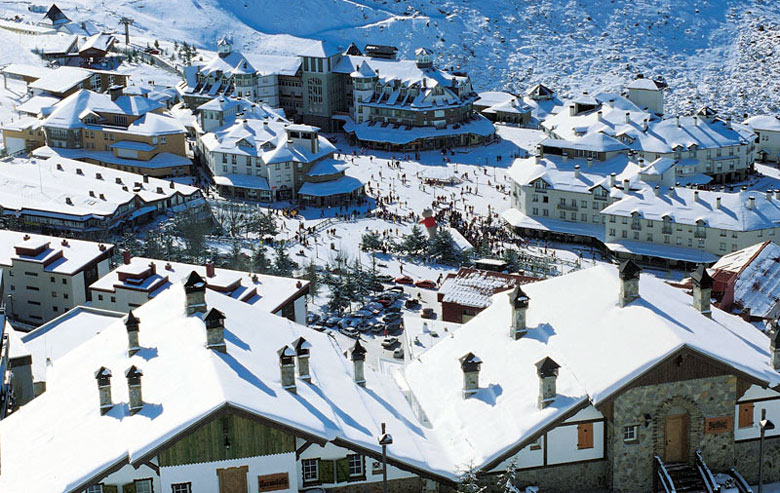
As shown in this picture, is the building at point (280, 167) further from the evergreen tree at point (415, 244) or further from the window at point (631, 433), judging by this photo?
the window at point (631, 433)

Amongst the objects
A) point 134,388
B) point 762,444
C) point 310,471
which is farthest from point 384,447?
point 762,444

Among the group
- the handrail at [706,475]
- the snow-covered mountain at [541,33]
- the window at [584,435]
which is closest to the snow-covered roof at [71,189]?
the snow-covered mountain at [541,33]

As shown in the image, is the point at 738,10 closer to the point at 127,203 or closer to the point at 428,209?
the point at 428,209

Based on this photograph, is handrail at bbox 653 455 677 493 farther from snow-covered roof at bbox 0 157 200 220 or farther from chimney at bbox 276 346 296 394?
snow-covered roof at bbox 0 157 200 220

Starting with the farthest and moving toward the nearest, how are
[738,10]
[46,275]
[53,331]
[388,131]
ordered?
[738,10] < [388,131] < [46,275] < [53,331]

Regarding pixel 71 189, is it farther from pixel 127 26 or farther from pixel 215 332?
pixel 127 26

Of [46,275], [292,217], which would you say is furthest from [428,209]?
[46,275]

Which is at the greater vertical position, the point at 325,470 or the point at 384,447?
the point at 384,447
